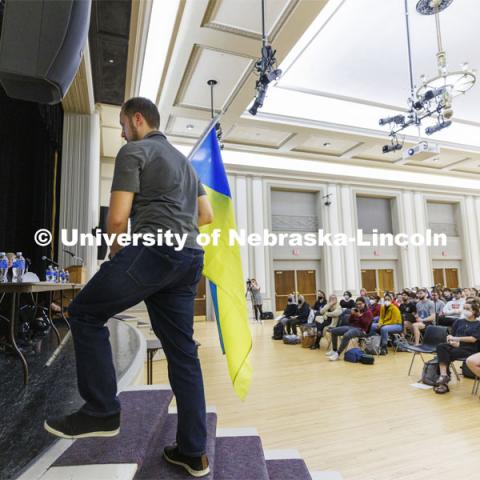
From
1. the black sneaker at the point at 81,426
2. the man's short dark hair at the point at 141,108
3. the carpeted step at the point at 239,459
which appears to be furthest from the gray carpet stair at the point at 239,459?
the man's short dark hair at the point at 141,108

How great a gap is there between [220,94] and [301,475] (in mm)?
8047

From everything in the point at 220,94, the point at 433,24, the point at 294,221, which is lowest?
the point at 294,221

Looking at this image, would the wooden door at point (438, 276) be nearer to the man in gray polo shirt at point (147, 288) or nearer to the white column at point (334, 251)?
the white column at point (334, 251)

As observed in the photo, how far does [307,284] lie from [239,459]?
46.5 feet

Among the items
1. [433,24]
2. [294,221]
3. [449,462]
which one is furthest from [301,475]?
[294,221]

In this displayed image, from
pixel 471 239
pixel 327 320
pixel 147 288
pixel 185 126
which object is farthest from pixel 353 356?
pixel 471 239

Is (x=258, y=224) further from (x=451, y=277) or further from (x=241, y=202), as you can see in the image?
(x=451, y=277)

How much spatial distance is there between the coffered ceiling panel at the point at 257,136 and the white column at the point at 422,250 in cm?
867

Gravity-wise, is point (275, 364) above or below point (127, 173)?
below

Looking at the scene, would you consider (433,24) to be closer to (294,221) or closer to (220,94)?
(220,94)

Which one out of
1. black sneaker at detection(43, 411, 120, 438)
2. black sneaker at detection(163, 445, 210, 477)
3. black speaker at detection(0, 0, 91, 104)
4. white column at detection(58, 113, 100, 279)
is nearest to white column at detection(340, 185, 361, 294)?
white column at detection(58, 113, 100, 279)

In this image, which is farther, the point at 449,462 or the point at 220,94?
the point at 220,94

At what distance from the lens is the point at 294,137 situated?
11.5 m

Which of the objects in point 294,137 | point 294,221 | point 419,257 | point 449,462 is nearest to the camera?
point 449,462
